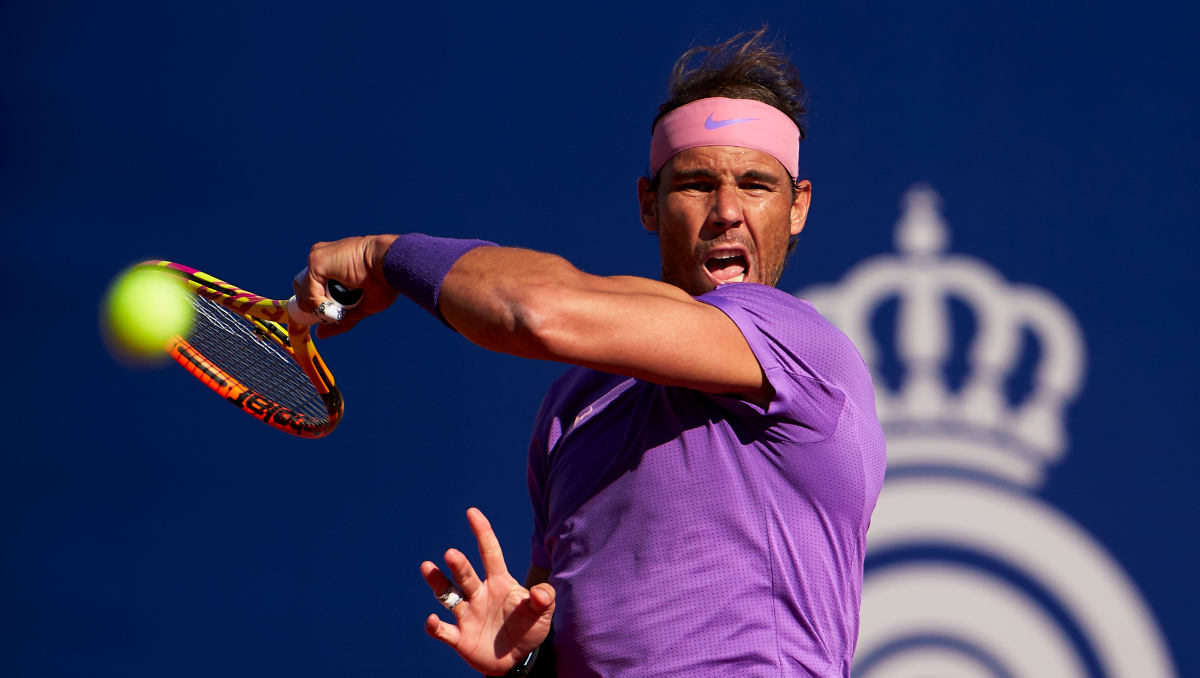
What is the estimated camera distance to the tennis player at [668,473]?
130 cm

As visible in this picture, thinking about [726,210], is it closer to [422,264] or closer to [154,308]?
[422,264]

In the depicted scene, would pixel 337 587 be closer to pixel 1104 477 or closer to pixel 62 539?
pixel 62 539

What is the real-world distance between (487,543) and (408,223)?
1.96 metres

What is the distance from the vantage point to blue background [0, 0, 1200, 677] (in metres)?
3.07

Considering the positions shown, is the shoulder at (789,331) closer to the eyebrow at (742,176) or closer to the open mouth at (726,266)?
the open mouth at (726,266)

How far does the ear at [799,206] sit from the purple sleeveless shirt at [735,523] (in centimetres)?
57

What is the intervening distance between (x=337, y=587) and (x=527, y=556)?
0.56m

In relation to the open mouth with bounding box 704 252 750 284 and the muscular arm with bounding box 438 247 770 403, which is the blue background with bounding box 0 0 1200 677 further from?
the muscular arm with bounding box 438 247 770 403

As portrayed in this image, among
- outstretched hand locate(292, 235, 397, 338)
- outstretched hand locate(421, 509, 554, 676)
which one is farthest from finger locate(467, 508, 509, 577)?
outstretched hand locate(292, 235, 397, 338)

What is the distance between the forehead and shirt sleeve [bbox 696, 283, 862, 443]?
0.41m

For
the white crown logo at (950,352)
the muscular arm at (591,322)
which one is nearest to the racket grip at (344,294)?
the muscular arm at (591,322)

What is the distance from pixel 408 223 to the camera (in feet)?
10.9

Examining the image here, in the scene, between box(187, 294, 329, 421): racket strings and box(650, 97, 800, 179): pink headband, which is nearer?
box(650, 97, 800, 179): pink headband

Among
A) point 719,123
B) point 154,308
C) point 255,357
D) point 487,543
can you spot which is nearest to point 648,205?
point 719,123
